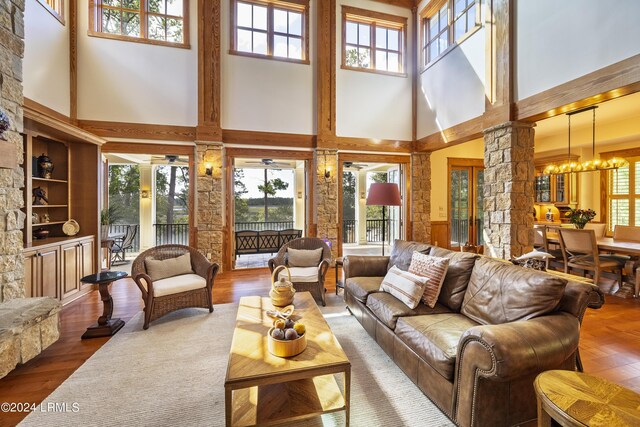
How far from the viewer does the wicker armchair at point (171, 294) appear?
2.98 m

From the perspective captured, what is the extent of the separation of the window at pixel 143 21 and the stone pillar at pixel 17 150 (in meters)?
2.46

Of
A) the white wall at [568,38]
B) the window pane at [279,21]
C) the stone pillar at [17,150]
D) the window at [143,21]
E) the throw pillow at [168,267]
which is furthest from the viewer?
the window pane at [279,21]

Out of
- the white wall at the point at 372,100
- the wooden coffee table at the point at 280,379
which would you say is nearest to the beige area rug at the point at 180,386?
the wooden coffee table at the point at 280,379

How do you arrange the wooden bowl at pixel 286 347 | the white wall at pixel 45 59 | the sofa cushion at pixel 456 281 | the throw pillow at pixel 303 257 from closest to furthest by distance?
the wooden bowl at pixel 286 347, the sofa cushion at pixel 456 281, the white wall at pixel 45 59, the throw pillow at pixel 303 257

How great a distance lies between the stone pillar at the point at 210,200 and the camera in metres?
5.20

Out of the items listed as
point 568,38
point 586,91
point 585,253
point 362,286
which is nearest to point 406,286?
point 362,286

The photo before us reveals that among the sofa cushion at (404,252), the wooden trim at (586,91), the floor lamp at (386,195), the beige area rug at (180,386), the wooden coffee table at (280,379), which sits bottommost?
the beige area rug at (180,386)

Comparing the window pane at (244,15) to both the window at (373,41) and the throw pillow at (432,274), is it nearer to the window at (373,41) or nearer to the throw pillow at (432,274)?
the window at (373,41)

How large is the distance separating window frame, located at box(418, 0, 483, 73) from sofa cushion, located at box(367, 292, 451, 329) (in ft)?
15.0

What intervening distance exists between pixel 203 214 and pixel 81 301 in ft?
7.10

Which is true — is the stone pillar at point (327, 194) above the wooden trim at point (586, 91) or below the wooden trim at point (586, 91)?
below

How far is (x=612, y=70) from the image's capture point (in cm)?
281

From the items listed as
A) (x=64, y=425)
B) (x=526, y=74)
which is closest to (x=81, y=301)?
(x=64, y=425)

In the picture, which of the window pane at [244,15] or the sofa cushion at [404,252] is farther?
the window pane at [244,15]
